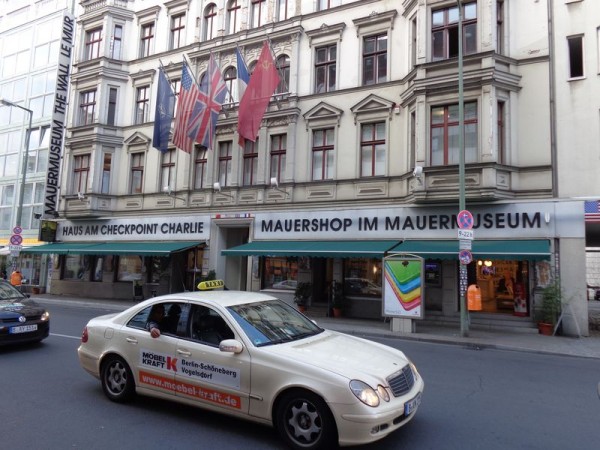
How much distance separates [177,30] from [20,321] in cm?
1908

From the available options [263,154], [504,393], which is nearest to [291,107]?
[263,154]

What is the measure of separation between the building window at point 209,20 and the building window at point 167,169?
6.13 metres

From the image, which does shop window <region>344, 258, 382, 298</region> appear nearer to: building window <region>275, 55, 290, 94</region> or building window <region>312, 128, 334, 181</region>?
building window <region>312, 128, 334, 181</region>

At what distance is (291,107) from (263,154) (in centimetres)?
241

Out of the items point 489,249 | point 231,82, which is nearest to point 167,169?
point 231,82

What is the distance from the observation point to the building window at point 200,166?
21.6m

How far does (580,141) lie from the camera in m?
14.1

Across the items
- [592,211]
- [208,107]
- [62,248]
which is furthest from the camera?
[62,248]

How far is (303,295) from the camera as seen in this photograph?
17641mm

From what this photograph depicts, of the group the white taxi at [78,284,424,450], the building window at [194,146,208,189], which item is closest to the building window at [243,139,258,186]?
the building window at [194,146,208,189]

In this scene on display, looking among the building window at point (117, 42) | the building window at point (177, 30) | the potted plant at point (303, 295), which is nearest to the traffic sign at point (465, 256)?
the potted plant at point (303, 295)

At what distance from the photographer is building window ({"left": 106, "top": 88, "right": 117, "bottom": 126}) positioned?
2451 cm

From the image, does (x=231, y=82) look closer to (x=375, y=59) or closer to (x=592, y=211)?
(x=375, y=59)

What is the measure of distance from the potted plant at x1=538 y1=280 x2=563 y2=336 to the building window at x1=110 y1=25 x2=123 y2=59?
78.9 ft
